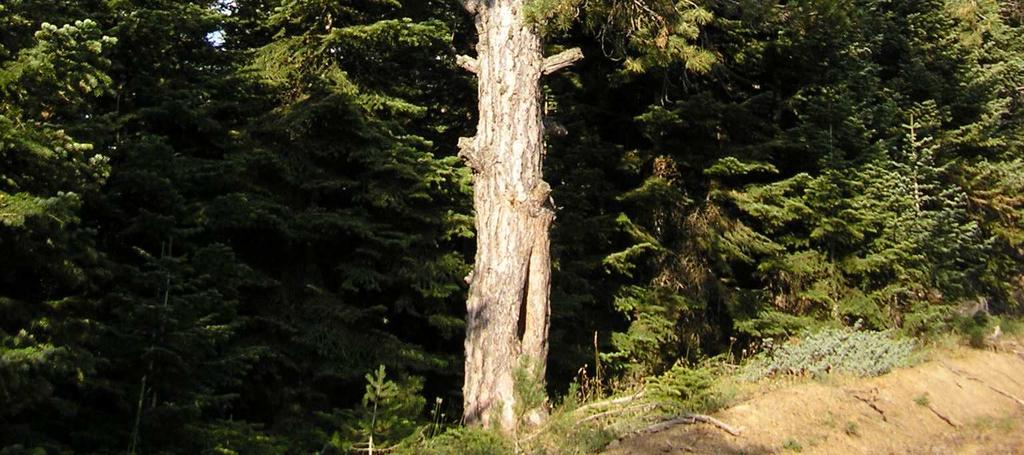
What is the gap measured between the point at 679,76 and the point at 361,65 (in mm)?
4973

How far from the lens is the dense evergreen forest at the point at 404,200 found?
574 cm

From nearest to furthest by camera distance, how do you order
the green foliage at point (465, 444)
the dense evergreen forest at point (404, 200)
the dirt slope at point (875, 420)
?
the dense evergreen forest at point (404, 200)
the green foliage at point (465, 444)
the dirt slope at point (875, 420)

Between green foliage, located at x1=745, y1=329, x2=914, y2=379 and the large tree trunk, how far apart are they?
3.39 metres

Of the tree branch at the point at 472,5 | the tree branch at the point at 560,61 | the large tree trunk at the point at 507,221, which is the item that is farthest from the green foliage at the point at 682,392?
the tree branch at the point at 472,5

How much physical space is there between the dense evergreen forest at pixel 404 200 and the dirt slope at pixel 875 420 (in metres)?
2.00

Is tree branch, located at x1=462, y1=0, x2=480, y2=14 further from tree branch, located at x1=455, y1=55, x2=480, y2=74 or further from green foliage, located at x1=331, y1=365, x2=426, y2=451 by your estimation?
green foliage, located at x1=331, y1=365, x2=426, y2=451

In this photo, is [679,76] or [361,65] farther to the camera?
[679,76]

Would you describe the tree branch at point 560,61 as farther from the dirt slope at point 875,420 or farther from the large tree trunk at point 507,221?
the dirt slope at point 875,420

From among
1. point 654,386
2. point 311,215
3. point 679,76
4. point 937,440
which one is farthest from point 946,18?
point 311,215

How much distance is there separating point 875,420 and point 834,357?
154cm

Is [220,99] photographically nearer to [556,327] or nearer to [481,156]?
[481,156]

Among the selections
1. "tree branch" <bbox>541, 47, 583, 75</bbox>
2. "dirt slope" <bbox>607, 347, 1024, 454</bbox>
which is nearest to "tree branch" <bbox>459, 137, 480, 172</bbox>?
"tree branch" <bbox>541, 47, 583, 75</bbox>

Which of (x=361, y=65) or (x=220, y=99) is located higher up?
(x=361, y=65)

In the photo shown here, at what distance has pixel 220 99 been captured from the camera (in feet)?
28.6
